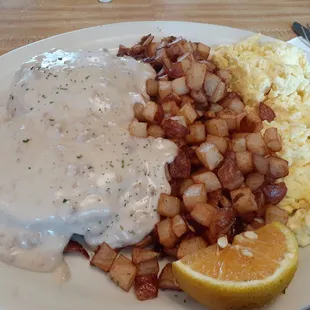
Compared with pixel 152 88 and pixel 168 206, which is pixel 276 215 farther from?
pixel 152 88

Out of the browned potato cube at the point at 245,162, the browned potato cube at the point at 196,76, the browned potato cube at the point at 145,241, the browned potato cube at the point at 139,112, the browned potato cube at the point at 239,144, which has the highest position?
the browned potato cube at the point at 196,76

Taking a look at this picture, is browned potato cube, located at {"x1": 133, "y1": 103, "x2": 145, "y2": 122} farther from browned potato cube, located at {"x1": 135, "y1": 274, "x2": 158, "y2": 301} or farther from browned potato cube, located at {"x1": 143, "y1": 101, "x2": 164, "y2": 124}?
browned potato cube, located at {"x1": 135, "y1": 274, "x2": 158, "y2": 301}

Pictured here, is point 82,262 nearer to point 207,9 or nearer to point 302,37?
point 302,37

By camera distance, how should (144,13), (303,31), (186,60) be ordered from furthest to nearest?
(144,13) → (303,31) → (186,60)

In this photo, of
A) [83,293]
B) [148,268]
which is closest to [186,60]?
[148,268]

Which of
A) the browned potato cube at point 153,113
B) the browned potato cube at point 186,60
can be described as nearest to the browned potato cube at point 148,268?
the browned potato cube at point 153,113

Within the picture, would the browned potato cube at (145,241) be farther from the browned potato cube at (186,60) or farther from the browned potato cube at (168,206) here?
the browned potato cube at (186,60)

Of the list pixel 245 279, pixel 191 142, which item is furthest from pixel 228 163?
pixel 245 279
